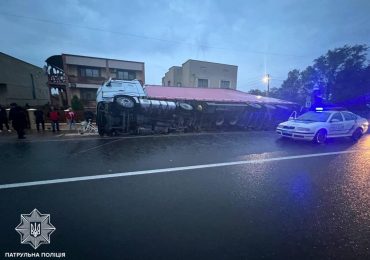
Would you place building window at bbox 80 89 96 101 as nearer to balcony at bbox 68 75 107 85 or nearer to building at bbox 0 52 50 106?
balcony at bbox 68 75 107 85

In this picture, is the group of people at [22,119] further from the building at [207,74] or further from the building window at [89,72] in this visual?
the building at [207,74]

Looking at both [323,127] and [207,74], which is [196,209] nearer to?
[323,127]

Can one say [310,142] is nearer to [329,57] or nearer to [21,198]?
[21,198]

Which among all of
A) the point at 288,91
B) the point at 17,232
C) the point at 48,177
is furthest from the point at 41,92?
the point at 288,91

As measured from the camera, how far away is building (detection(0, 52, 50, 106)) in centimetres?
2493

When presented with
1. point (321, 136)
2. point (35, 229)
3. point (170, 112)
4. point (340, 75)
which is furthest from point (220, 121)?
point (340, 75)

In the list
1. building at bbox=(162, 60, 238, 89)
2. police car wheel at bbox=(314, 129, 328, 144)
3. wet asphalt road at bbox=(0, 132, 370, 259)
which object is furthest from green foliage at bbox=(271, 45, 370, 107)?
wet asphalt road at bbox=(0, 132, 370, 259)

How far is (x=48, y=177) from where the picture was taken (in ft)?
14.8

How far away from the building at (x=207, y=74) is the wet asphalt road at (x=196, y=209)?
1139 inches

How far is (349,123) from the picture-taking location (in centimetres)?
966

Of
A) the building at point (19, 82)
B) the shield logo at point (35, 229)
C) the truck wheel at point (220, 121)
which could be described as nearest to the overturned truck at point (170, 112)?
the truck wheel at point (220, 121)

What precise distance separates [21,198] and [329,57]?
Answer: 1599 inches

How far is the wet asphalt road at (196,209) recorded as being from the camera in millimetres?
2336

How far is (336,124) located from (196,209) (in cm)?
919
